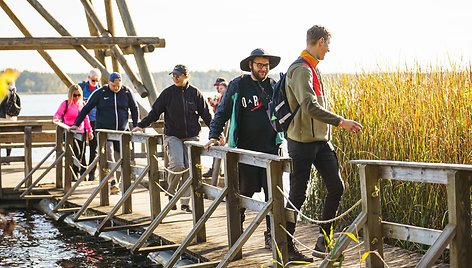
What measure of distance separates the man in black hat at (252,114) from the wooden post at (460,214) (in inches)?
88.9

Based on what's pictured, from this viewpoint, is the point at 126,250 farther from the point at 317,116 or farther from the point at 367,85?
the point at 317,116

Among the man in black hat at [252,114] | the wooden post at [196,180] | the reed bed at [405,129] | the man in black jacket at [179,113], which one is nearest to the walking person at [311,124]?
the man in black hat at [252,114]

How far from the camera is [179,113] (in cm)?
939

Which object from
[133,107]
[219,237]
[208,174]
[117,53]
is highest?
[117,53]

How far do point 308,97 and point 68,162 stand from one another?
23.8ft

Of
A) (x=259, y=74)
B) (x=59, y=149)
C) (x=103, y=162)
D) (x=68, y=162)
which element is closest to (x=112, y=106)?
(x=103, y=162)

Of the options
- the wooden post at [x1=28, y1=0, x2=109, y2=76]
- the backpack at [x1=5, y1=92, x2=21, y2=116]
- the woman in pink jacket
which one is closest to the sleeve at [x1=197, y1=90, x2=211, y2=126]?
the woman in pink jacket

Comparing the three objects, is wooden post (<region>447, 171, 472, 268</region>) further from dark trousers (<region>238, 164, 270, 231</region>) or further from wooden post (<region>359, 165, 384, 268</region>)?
dark trousers (<region>238, 164, 270, 231</region>)

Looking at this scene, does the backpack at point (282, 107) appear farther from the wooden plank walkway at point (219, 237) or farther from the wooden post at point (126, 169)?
the wooden post at point (126, 169)

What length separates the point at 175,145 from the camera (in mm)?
9469

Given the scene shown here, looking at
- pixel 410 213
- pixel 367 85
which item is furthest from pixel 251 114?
pixel 367 85

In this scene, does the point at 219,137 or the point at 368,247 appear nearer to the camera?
the point at 368,247

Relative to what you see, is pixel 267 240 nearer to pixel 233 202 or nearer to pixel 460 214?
pixel 233 202

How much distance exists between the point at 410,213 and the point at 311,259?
1353 millimetres
